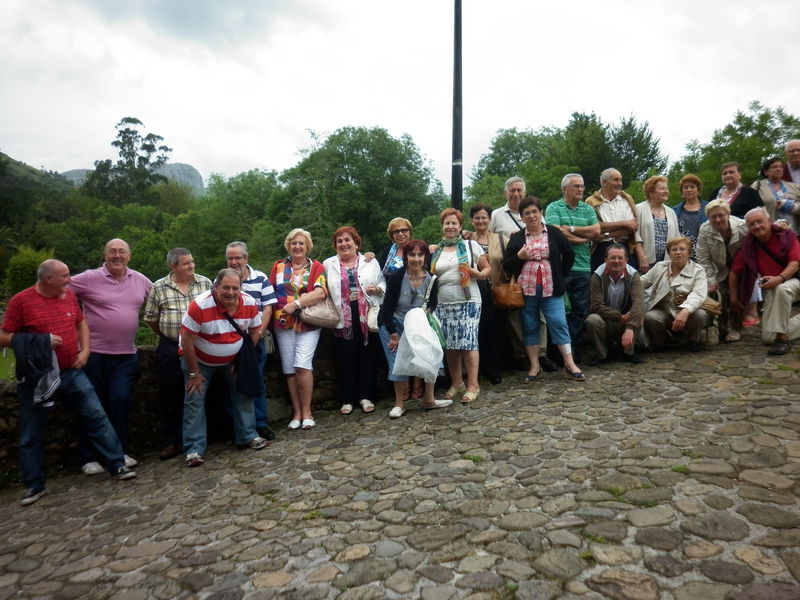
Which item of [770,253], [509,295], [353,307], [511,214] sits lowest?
[353,307]

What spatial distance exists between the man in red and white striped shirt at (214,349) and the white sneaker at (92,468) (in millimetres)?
904

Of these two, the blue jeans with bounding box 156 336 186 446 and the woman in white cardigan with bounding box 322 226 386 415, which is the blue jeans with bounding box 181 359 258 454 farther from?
the woman in white cardigan with bounding box 322 226 386 415

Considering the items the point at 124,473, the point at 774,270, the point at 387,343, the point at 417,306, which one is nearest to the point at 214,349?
the point at 124,473

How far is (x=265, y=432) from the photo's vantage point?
18.6 feet

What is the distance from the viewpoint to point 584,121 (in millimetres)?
34656

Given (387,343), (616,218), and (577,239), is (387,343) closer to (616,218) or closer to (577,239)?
(577,239)

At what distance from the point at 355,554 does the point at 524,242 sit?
4.21 meters

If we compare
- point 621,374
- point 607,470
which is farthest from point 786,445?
point 621,374

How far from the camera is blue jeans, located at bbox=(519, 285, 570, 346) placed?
6238 millimetres

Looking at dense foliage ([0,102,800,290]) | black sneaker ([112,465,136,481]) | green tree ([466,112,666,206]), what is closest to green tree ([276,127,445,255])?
dense foliage ([0,102,800,290])

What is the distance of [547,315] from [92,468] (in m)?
5.06

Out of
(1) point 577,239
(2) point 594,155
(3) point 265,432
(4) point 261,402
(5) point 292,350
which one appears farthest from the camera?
(2) point 594,155

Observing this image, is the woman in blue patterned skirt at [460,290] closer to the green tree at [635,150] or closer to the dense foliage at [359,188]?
the dense foliage at [359,188]

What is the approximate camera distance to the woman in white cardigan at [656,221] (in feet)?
23.3
